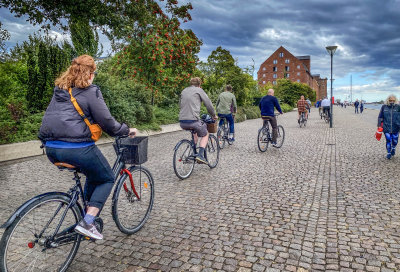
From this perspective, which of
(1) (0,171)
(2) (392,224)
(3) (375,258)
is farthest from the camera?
(1) (0,171)

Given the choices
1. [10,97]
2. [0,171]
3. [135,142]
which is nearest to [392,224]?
[135,142]

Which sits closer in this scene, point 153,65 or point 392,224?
point 392,224

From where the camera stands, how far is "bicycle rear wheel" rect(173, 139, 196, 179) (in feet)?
19.8

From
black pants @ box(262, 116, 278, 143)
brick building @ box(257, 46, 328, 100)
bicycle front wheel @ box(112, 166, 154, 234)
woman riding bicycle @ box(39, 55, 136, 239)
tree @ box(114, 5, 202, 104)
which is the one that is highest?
brick building @ box(257, 46, 328, 100)

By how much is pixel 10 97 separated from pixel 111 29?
19.7 ft

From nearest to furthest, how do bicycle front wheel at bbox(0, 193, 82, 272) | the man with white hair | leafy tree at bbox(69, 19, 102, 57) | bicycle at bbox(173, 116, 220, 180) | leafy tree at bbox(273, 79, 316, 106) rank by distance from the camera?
bicycle front wheel at bbox(0, 193, 82, 272)
bicycle at bbox(173, 116, 220, 180)
the man with white hair
leafy tree at bbox(69, 19, 102, 57)
leafy tree at bbox(273, 79, 316, 106)

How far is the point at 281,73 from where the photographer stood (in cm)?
9375

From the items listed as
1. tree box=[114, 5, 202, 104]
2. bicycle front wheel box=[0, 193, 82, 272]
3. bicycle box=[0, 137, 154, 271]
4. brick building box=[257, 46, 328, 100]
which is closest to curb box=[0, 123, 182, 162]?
bicycle box=[0, 137, 154, 271]

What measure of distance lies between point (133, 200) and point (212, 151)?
12.5 ft

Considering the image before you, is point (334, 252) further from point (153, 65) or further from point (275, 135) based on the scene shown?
point (153, 65)

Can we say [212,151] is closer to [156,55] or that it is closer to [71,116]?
[71,116]

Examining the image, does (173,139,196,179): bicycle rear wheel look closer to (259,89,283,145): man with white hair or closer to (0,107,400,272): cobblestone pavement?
Result: (0,107,400,272): cobblestone pavement

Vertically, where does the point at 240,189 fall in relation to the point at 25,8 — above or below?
below

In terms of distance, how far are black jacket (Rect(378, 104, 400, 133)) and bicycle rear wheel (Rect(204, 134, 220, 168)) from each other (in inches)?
178
